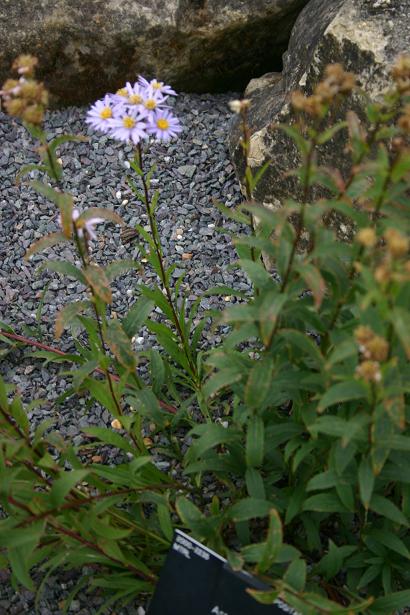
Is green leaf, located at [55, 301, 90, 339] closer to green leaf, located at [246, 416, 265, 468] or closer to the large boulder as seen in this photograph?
green leaf, located at [246, 416, 265, 468]

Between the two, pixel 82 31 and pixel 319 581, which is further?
pixel 82 31

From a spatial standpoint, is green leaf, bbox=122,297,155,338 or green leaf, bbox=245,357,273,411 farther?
green leaf, bbox=122,297,155,338

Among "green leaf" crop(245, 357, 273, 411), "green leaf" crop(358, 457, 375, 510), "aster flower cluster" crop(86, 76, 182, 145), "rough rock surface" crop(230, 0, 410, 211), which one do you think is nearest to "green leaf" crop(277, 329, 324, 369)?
"green leaf" crop(245, 357, 273, 411)

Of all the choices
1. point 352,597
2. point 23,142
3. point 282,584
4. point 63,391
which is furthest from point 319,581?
point 23,142

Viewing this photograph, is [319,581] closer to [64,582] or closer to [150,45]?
[64,582]

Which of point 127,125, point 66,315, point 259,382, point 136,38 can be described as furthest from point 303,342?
point 136,38
